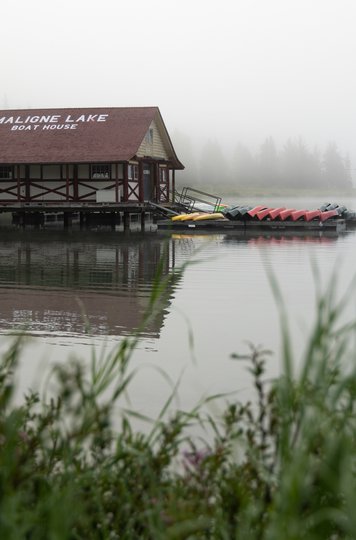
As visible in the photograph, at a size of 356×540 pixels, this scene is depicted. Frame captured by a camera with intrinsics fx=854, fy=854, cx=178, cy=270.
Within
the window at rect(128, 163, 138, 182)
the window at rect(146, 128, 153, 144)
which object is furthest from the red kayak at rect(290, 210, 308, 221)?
the window at rect(146, 128, 153, 144)

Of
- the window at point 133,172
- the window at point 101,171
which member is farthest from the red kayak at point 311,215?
the window at point 101,171

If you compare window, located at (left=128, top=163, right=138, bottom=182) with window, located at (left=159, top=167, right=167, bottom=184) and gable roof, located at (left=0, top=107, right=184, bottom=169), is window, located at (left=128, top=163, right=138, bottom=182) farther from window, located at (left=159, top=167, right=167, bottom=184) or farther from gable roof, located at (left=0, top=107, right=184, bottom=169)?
window, located at (left=159, top=167, right=167, bottom=184)

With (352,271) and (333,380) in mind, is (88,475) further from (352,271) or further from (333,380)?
(352,271)

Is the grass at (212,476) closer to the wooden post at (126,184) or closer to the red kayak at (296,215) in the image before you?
the red kayak at (296,215)

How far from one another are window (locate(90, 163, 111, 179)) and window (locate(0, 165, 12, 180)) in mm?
3753

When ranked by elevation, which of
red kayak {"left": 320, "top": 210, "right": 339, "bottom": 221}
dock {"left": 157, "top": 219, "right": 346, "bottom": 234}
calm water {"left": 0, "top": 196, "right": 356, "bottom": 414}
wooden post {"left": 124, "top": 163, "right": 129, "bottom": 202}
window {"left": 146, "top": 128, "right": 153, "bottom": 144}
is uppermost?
window {"left": 146, "top": 128, "right": 153, "bottom": 144}

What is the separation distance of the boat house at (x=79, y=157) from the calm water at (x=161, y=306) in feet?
32.6

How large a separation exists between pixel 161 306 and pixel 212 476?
298 inches

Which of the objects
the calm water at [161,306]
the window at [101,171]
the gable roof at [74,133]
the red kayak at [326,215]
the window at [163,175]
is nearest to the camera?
the calm water at [161,306]

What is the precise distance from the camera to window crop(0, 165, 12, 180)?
36.6 m

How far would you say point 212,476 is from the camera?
3.28 meters

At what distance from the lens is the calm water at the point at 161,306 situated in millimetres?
7723

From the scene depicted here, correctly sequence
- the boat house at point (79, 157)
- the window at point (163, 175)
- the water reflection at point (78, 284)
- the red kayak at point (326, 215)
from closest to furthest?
1. the water reflection at point (78, 284)
2. the red kayak at point (326, 215)
3. the boat house at point (79, 157)
4. the window at point (163, 175)

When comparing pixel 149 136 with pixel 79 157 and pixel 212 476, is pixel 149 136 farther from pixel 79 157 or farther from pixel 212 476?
pixel 212 476
